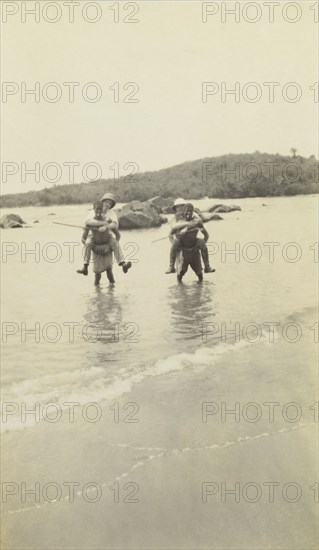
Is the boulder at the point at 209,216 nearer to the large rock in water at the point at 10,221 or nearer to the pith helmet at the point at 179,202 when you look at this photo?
the pith helmet at the point at 179,202

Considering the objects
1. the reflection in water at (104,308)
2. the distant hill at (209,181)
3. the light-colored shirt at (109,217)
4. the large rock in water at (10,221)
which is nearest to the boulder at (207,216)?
the distant hill at (209,181)

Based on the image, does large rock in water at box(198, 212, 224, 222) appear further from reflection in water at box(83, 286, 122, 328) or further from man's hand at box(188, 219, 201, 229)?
reflection in water at box(83, 286, 122, 328)

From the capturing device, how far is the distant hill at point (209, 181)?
283 cm

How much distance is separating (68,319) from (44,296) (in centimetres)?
21

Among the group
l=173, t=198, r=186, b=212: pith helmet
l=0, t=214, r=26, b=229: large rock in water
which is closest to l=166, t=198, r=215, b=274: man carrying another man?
l=173, t=198, r=186, b=212: pith helmet

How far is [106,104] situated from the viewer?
2.76 meters

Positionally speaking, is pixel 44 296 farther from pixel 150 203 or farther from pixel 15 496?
pixel 15 496

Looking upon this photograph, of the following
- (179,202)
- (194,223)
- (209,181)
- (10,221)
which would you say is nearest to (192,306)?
(194,223)

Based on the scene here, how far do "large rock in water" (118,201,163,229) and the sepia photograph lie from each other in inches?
0.6

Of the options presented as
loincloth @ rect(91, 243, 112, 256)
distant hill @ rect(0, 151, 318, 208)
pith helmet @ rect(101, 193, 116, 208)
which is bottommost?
loincloth @ rect(91, 243, 112, 256)

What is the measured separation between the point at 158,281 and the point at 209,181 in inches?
23.3

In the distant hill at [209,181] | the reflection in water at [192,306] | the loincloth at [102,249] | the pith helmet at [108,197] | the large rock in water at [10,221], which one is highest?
the distant hill at [209,181]

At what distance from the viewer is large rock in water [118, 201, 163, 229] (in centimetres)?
302

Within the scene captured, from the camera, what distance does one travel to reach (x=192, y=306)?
303 centimetres
